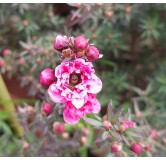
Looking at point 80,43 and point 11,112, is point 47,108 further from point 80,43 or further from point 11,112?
point 11,112

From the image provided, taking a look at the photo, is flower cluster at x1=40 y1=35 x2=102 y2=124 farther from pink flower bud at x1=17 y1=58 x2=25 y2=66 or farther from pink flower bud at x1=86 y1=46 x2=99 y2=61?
pink flower bud at x1=17 y1=58 x2=25 y2=66

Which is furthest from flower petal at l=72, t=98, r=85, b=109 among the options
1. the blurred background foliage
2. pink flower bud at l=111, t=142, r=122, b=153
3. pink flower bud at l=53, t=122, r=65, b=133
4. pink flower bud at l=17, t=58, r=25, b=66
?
pink flower bud at l=17, t=58, r=25, b=66

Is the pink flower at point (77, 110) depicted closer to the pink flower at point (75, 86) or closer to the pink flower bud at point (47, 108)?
the pink flower at point (75, 86)

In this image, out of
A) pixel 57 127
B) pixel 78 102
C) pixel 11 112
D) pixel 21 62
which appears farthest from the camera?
pixel 11 112

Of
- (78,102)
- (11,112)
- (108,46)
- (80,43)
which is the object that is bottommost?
(11,112)

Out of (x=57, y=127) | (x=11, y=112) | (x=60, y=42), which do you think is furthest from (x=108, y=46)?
(x=60, y=42)

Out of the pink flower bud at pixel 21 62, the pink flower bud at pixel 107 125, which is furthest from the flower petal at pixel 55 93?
the pink flower bud at pixel 21 62

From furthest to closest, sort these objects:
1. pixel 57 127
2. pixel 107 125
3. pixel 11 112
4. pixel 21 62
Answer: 1. pixel 11 112
2. pixel 21 62
3. pixel 57 127
4. pixel 107 125
